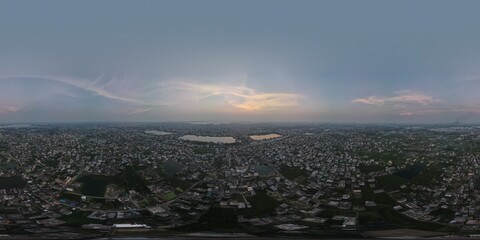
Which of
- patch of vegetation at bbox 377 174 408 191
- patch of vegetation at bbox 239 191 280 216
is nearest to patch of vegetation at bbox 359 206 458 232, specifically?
patch of vegetation at bbox 377 174 408 191

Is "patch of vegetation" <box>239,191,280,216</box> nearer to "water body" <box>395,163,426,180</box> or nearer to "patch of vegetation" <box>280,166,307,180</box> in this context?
"patch of vegetation" <box>280,166,307,180</box>

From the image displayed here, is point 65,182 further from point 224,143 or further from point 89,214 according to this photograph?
point 224,143

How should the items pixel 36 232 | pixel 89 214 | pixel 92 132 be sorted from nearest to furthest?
pixel 36 232 < pixel 89 214 < pixel 92 132

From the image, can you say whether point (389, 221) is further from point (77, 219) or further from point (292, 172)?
point (77, 219)

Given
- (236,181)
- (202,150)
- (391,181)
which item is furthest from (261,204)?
(391,181)

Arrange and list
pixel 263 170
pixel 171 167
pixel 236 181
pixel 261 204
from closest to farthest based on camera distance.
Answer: pixel 261 204
pixel 236 181
pixel 263 170
pixel 171 167

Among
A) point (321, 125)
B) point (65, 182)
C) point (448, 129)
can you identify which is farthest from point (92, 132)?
point (448, 129)
